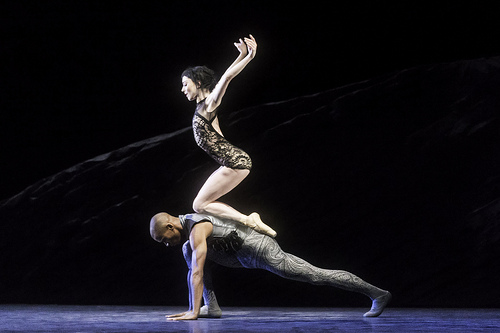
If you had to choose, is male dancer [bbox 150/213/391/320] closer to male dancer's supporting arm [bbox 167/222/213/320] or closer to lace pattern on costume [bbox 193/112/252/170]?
male dancer's supporting arm [bbox 167/222/213/320]

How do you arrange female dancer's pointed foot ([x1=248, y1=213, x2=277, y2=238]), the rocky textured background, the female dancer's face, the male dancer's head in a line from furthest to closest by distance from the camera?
the rocky textured background < the female dancer's face < female dancer's pointed foot ([x1=248, y1=213, x2=277, y2=238]) < the male dancer's head

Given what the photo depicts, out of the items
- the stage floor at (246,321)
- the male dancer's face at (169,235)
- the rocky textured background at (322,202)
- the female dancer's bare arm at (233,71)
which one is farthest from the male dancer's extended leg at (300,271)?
the rocky textured background at (322,202)

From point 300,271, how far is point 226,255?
0.44 meters

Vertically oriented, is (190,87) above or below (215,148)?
above

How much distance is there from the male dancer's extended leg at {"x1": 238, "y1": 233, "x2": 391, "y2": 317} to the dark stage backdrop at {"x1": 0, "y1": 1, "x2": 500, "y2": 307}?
1390 mm

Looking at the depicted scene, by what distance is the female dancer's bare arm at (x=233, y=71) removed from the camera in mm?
3668

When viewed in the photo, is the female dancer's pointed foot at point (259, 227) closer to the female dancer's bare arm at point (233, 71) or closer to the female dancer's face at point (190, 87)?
the female dancer's bare arm at point (233, 71)

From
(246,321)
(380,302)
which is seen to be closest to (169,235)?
(246,321)

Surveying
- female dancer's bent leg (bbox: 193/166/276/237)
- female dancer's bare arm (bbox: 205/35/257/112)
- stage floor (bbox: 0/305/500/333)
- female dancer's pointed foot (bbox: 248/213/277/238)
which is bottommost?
stage floor (bbox: 0/305/500/333)

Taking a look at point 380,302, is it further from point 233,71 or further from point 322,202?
point 322,202

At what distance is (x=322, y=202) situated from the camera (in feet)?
16.8

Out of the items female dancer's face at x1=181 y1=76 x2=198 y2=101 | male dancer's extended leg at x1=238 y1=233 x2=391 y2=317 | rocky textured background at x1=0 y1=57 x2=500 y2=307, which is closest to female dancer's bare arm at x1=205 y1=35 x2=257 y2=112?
female dancer's face at x1=181 y1=76 x2=198 y2=101

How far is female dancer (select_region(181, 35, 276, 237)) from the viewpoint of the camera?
3727 millimetres

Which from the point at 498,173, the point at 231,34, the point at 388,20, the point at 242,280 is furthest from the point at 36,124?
the point at 498,173
